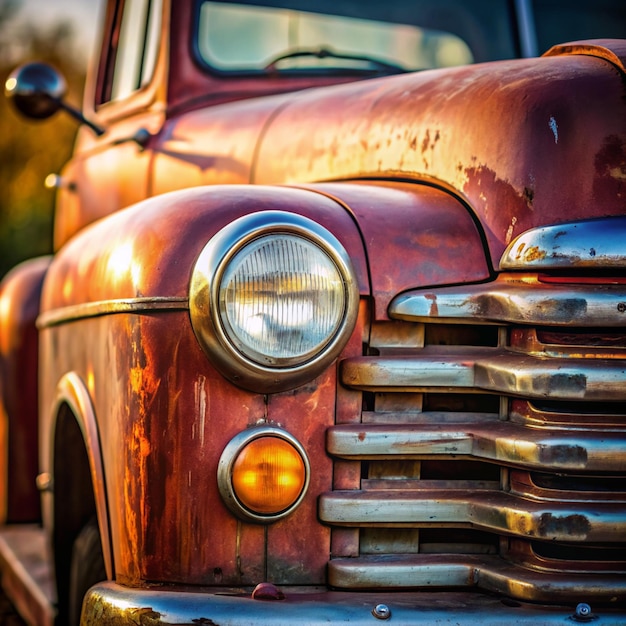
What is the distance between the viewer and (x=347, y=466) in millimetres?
1900

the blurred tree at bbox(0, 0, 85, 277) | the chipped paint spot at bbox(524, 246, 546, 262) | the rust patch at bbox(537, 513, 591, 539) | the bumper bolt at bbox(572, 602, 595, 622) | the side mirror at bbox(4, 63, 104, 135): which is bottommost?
the bumper bolt at bbox(572, 602, 595, 622)

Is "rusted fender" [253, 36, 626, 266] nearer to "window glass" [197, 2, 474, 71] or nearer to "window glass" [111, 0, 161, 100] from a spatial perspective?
"window glass" [197, 2, 474, 71]

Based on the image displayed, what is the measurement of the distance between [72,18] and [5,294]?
2380 cm

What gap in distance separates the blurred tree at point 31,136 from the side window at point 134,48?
1437 cm

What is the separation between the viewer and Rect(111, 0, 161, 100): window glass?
3.47m

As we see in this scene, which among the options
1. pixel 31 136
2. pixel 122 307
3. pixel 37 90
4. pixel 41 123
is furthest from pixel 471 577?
pixel 31 136

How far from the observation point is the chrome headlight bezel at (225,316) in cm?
179

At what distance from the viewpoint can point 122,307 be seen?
197 centimetres

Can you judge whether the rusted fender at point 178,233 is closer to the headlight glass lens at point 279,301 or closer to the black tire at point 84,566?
the headlight glass lens at point 279,301

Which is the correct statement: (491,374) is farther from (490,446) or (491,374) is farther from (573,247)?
(573,247)

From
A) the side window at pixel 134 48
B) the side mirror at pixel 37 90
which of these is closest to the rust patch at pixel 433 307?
the side window at pixel 134 48

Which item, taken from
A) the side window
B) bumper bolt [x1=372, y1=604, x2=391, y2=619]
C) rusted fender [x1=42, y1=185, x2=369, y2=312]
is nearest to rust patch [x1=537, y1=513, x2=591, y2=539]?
bumper bolt [x1=372, y1=604, x2=391, y2=619]

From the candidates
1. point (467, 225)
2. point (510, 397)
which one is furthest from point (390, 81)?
point (510, 397)

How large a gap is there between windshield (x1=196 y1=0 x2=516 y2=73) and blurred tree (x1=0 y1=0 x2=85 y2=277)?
15.1 meters
